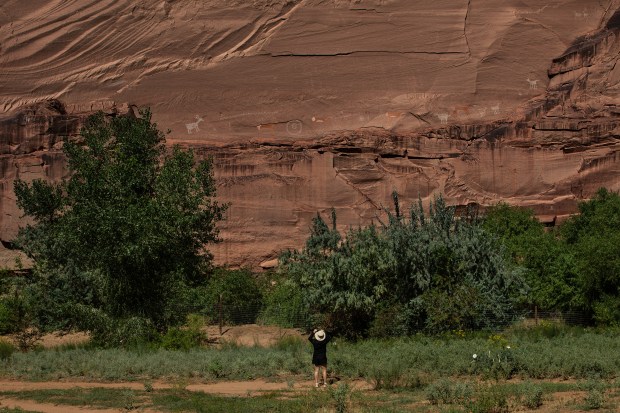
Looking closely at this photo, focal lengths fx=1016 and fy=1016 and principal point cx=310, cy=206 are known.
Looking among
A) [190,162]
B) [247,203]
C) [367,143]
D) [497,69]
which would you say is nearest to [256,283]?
[247,203]

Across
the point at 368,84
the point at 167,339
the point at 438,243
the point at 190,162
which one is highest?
the point at 368,84

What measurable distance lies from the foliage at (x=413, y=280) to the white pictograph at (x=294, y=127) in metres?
12.5

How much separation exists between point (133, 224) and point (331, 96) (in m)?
16.4

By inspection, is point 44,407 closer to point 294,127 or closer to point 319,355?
point 319,355

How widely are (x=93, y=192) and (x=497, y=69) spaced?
61.3ft

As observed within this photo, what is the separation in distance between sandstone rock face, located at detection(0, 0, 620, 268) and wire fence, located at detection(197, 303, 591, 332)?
14.1 ft

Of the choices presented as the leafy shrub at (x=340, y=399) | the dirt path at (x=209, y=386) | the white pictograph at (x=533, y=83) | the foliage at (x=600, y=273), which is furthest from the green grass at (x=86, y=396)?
the white pictograph at (x=533, y=83)

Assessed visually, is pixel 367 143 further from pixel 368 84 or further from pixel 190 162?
pixel 190 162

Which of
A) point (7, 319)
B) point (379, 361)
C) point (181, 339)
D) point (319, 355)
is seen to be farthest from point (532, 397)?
point (7, 319)

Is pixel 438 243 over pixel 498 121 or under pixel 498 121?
under

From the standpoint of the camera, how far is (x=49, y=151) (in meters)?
34.6

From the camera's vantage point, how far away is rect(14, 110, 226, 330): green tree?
846 inches

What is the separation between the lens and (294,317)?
27344mm

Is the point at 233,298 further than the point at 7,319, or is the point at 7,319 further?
the point at 233,298
